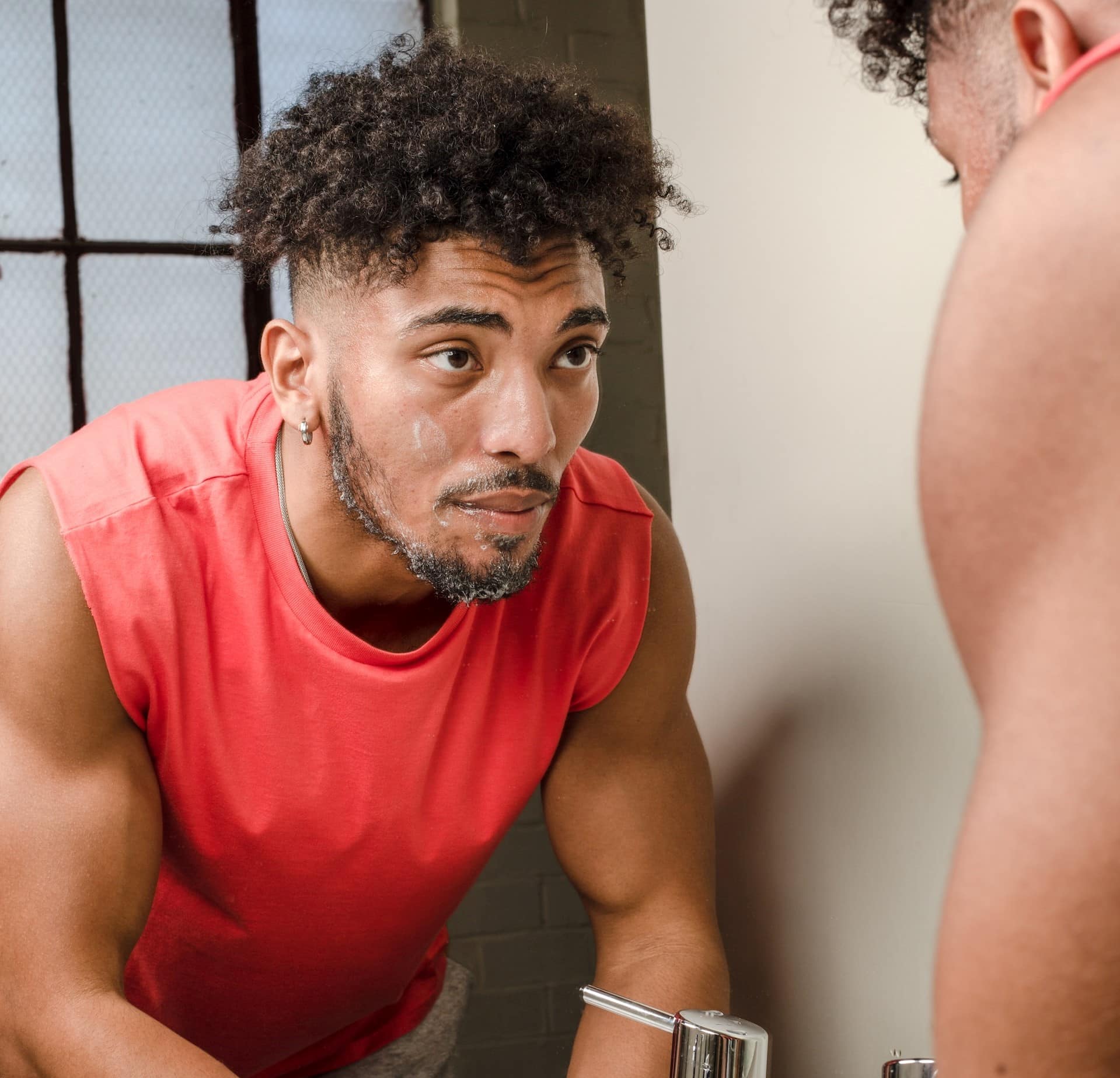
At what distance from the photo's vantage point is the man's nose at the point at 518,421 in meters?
0.96

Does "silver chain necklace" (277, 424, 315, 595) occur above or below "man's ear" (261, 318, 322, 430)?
below

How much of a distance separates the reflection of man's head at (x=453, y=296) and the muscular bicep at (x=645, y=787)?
205mm

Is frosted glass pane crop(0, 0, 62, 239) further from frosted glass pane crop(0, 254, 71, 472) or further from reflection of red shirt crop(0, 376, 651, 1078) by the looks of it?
reflection of red shirt crop(0, 376, 651, 1078)

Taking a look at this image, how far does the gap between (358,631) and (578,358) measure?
32cm

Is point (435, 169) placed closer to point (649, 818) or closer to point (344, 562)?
point (344, 562)

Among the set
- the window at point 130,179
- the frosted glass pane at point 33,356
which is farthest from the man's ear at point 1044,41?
the frosted glass pane at point 33,356

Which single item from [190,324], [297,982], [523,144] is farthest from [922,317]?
[190,324]

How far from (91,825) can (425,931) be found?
14.4 inches

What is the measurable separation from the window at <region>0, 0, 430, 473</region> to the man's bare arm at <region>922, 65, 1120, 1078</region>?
1.44 meters

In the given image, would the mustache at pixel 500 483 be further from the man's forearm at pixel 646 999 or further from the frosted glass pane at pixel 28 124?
the frosted glass pane at pixel 28 124

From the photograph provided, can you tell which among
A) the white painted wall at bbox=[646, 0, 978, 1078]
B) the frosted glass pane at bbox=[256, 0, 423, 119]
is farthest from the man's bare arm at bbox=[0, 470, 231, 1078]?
the frosted glass pane at bbox=[256, 0, 423, 119]

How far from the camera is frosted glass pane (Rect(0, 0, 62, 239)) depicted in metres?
1.68

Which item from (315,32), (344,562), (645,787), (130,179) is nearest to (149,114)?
(130,179)

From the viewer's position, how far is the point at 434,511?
3.30 ft
